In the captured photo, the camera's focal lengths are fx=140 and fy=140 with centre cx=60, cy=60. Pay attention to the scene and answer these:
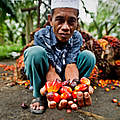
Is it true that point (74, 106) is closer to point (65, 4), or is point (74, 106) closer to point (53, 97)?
point (53, 97)

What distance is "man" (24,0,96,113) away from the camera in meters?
1.60

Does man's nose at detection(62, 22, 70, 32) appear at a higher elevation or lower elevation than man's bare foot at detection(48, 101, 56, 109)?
higher

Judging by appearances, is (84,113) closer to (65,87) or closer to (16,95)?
(65,87)

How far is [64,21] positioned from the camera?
5.50 feet

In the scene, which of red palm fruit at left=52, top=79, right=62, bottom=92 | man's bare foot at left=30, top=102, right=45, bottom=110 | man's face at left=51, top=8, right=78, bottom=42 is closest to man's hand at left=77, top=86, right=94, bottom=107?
red palm fruit at left=52, top=79, right=62, bottom=92

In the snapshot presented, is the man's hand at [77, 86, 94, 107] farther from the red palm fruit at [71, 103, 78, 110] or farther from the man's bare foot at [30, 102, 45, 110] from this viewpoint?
the man's bare foot at [30, 102, 45, 110]

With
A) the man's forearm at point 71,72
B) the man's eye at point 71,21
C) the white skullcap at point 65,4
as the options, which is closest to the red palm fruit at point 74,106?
the man's forearm at point 71,72

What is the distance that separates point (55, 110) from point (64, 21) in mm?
1029

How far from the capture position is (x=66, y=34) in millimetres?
1707

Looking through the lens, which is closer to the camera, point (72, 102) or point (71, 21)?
point (72, 102)

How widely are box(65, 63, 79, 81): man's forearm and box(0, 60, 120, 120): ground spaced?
413 mm

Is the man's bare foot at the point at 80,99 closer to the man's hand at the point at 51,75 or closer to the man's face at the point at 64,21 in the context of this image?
the man's hand at the point at 51,75

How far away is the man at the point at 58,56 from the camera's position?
63.2 inches

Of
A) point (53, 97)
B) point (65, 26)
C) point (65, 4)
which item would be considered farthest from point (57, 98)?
point (65, 4)
